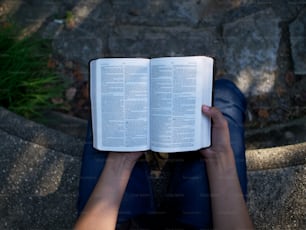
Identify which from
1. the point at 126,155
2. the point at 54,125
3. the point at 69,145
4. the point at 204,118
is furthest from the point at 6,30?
the point at 204,118

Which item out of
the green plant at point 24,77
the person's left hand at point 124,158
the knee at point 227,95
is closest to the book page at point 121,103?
the person's left hand at point 124,158

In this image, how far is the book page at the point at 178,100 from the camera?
1.38m

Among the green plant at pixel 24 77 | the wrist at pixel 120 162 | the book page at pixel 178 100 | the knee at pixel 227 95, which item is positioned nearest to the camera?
the book page at pixel 178 100

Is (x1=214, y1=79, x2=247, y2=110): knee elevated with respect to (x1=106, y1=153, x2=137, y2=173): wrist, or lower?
elevated

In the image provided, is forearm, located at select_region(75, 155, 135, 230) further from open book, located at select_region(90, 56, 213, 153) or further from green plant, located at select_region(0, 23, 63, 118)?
green plant, located at select_region(0, 23, 63, 118)

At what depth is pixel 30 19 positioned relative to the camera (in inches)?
86.4

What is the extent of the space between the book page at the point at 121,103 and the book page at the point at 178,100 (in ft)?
0.10

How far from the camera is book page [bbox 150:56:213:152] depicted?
1.38 meters

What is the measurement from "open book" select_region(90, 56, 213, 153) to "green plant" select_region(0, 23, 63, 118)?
2.17ft

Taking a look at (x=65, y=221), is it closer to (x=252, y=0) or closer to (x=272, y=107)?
(x=272, y=107)

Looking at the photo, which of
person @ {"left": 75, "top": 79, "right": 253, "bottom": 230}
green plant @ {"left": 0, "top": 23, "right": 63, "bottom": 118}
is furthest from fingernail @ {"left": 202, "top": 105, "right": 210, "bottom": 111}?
green plant @ {"left": 0, "top": 23, "right": 63, "bottom": 118}

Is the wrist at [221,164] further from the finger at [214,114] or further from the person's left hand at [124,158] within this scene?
the person's left hand at [124,158]

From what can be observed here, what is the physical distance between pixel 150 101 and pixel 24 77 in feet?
2.64

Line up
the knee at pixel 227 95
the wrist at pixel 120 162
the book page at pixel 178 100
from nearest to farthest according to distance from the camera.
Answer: the book page at pixel 178 100 → the wrist at pixel 120 162 → the knee at pixel 227 95
